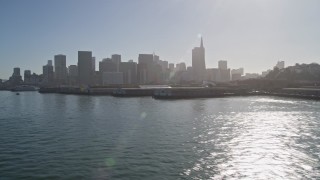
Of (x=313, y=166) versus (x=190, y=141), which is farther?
(x=190, y=141)

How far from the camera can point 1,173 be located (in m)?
23.2

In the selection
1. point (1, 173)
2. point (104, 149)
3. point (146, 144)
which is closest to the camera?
point (1, 173)

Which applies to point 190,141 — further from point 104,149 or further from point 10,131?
point 10,131

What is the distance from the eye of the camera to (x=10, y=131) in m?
42.3

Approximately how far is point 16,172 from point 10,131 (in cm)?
2098

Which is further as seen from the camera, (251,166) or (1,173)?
(251,166)

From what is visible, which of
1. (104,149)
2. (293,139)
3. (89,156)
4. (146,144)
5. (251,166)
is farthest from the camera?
(293,139)

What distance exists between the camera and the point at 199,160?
1032 inches

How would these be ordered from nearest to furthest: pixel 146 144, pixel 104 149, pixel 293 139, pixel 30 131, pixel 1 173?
pixel 1 173
pixel 104 149
pixel 146 144
pixel 293 139
pixel 30 131

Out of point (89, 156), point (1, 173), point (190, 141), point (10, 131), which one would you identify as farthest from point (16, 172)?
point (10, 131)

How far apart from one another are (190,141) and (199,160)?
7.97m

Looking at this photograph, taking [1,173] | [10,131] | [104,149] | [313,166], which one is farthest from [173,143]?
[10,131]

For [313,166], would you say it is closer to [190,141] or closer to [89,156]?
[190,141]

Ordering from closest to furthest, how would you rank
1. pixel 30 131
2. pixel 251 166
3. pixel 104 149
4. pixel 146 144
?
pixel 251 166, pixel 104 149, pixel 146 144, pixel 30 131
